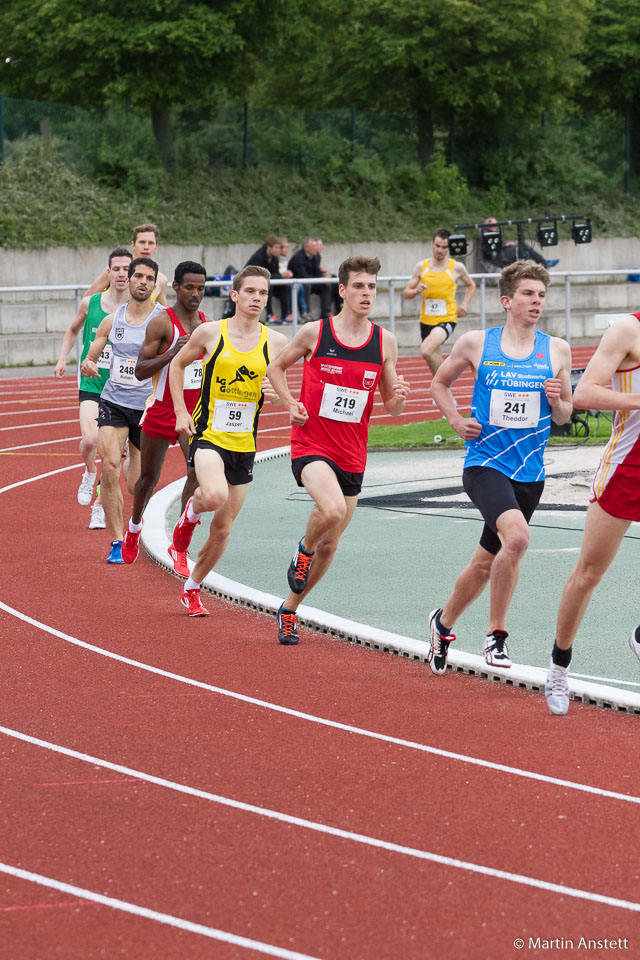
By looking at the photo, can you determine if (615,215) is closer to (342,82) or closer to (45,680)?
(342,82)

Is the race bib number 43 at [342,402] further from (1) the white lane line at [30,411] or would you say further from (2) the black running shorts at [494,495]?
(1) the white lane line at [30,411]

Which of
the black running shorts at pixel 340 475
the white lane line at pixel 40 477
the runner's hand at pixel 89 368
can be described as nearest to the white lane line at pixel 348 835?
the black running shorts at pixel 340 475

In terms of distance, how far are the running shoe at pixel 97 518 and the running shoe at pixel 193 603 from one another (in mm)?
3107

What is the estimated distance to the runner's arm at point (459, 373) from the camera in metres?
6.68

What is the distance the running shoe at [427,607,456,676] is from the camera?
6.93 m

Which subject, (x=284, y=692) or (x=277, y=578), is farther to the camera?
(x=277, y=578)

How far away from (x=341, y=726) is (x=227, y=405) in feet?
8.60

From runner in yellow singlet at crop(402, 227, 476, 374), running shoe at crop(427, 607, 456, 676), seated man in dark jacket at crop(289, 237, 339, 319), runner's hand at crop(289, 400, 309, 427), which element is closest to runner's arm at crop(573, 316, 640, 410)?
running shoe at crop(427, 607, 456, 676)

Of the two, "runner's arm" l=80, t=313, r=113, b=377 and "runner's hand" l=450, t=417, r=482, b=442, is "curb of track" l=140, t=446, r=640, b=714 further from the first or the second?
"runner's arm" l=80, t=313, r=113, b=377

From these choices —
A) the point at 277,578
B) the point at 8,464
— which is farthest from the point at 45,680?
the point at 8,464

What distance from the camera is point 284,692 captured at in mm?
6648

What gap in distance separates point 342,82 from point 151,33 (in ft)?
22.0

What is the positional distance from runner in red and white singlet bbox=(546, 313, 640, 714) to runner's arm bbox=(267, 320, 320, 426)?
6.30 ft

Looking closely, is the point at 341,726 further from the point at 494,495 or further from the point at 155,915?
the point at 155,915
